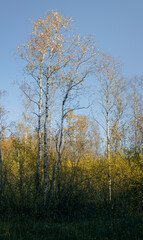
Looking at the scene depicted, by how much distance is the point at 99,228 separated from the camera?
686cm

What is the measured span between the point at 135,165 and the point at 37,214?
22.5 feet

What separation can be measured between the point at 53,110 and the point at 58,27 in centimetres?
927

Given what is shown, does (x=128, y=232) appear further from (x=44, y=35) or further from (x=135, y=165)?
(x=44, y=35)

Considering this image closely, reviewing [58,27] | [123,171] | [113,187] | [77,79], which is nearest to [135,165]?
[123,171]


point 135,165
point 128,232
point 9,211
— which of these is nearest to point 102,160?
point 135,165

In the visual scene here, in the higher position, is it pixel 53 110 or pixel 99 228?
pixel 53 110

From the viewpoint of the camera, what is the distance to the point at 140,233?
20.0 ft

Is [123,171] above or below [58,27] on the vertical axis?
below

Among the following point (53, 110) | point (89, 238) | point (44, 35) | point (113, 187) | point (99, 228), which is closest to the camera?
point (89, 238)

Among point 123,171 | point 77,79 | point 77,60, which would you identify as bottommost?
point 123,171

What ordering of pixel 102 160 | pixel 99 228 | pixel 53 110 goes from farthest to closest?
1. pixel 53 110
2. pixel 102 160
3. pixel 99 228

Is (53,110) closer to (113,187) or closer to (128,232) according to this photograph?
(113,187)

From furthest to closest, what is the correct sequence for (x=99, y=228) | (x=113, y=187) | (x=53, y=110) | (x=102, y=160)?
(x=53, y=110) < (x=102, y=160) < (x=113, y=187) < (x=99, y=228)

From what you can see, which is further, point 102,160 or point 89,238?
point 102,160
